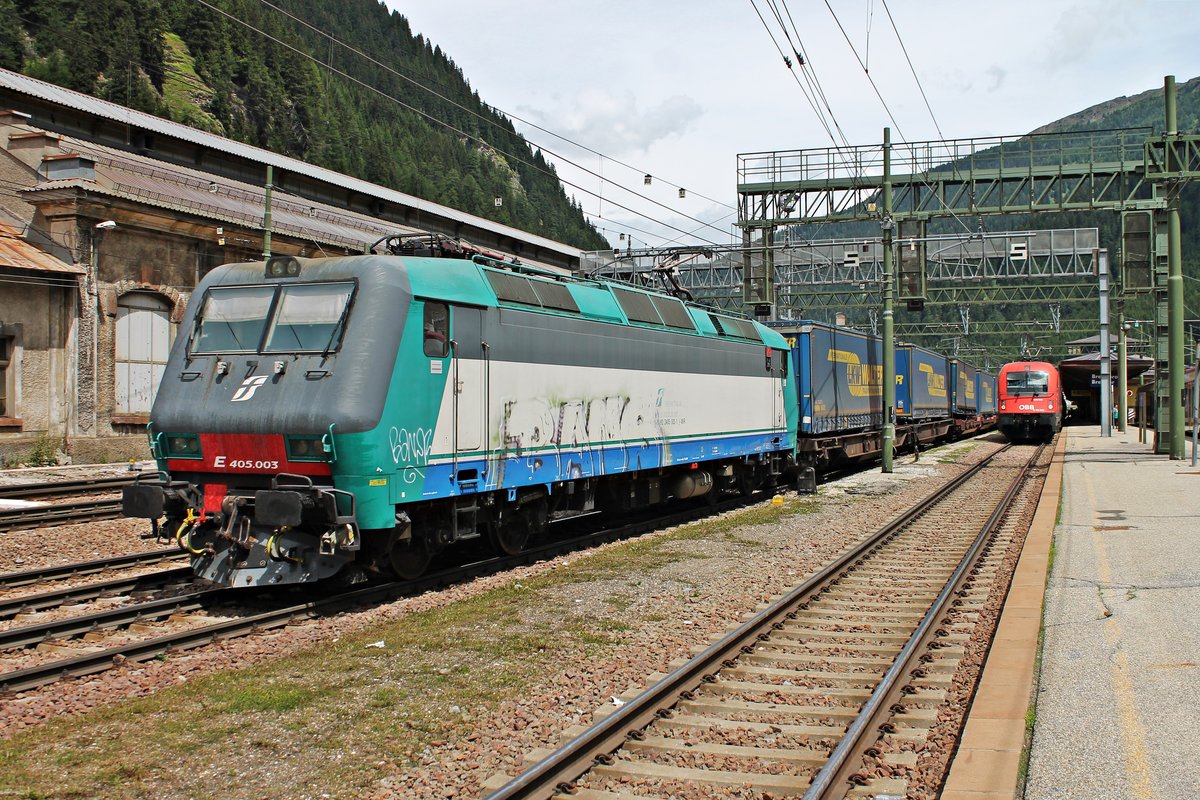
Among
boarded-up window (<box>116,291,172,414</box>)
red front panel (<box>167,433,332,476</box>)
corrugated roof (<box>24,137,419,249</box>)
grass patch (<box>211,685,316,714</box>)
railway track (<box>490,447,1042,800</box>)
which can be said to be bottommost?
railway track (<box>490,447,1042,800</box>)

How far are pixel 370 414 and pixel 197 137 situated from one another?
37.8 meters

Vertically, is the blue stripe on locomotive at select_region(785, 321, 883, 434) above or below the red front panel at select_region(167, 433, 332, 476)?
above

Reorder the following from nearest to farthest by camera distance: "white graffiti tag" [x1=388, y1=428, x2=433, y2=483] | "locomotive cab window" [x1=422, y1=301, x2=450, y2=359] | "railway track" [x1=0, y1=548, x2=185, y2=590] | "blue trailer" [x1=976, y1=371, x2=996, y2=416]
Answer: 1. "white graffiti tag" [x1=388, y1=428, x2=433, y2=483]
2. "locomotive cab window" [x1=422, y1=301, x2=450, y2=359]
3. "railway track" [x1=0, y1=548, x2=185, y2=590]
4. "blue trailer" [x1=976, y1=371, x2=996, y2=416]

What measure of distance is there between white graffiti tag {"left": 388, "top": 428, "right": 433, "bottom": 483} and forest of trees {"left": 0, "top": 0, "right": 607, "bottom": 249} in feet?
170

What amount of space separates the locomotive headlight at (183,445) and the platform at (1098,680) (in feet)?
24.9

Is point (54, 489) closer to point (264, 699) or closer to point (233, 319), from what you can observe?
point (233, 319)

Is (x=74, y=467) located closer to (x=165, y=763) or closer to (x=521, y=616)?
(x=521, y=616)

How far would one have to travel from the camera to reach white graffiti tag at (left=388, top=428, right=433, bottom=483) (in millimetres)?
9656

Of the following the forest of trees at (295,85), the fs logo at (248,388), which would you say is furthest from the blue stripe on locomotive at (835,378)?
the forest of trees at (295,85)

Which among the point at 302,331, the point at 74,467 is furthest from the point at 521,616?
the point at 74,467

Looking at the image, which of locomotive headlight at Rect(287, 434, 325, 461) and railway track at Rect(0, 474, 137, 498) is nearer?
locomotive headlight at Rect(287, 434, 325, 461)

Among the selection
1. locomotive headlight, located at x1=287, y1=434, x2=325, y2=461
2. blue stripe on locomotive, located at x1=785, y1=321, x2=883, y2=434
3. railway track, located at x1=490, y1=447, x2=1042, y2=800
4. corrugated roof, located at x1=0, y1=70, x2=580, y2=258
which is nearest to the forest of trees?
corrugated roof, located at x1=0, y1=70, x2=580, y2=258

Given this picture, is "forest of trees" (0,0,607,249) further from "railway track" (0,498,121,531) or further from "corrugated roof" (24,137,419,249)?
"railway track" (0,498,121,531)

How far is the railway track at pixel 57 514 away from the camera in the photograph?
1483 centimetres
